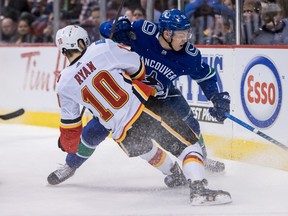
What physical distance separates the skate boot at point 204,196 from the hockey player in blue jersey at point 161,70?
564mm

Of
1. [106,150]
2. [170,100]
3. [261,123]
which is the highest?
[170,100]

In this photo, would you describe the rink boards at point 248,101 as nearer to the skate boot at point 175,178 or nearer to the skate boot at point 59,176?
the skate boot at point 175,178

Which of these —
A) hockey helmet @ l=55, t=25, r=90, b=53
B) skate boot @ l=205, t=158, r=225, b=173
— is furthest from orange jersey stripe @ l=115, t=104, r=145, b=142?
skate boot @ l=205, t=158, r=225, b=173

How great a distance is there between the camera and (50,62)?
8.96m

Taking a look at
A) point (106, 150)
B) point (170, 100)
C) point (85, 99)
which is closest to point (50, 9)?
point (106, 150)

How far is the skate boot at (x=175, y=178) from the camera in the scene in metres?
5.36

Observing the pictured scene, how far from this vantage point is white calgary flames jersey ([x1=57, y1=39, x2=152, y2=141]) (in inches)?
191

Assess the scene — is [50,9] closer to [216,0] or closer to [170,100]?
[216,0]

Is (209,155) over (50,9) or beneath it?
beneath

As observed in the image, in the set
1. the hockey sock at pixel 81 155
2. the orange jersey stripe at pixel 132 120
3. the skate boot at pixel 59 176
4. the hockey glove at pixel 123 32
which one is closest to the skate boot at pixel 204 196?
the orange jersey stripe at pixel 132 120

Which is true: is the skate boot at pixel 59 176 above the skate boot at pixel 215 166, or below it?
above

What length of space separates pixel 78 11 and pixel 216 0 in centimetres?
225

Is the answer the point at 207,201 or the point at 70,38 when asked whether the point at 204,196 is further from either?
the point at 70,38

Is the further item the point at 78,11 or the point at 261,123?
the point at 78,11
